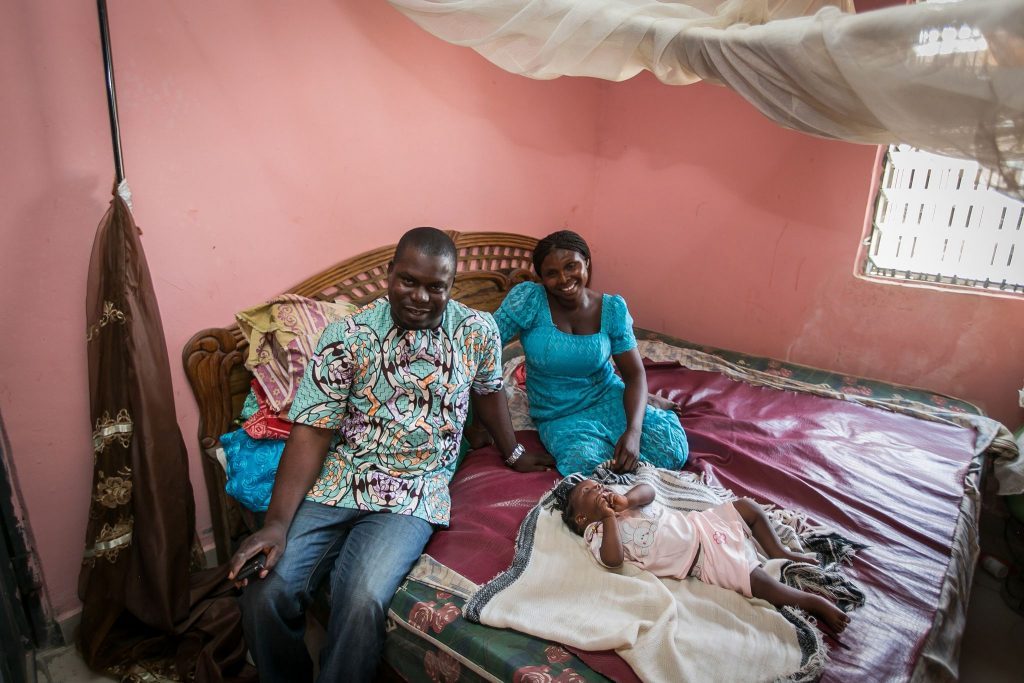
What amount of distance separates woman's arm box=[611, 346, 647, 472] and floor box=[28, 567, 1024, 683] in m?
1.24

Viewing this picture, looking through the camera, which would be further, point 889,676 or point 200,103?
point 200,103

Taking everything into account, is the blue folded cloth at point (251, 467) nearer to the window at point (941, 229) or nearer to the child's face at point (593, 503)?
the child's face at point (593, 503)

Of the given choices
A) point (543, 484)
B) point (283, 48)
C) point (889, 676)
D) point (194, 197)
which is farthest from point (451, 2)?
point (889, 676)

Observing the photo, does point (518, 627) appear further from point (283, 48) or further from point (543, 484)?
point (283, 48)

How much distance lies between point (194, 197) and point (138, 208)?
0.16m

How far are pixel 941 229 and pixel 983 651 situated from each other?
65.6 inches

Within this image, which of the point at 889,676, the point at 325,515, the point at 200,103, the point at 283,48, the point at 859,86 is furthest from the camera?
the point at 283,48

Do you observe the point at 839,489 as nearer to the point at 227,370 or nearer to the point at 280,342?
the point at 280,342

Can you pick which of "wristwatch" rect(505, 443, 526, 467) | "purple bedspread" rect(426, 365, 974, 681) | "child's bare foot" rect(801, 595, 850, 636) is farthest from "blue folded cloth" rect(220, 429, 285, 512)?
"child's bare foot" rect(801, 595, 850, 636)

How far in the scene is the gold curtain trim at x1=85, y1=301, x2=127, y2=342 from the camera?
62.6 inches

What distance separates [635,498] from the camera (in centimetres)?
152

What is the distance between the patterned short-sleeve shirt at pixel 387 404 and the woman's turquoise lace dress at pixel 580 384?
42 centimetres

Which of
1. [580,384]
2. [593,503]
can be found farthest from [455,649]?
[580,384]

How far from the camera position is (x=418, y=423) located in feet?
5.15
